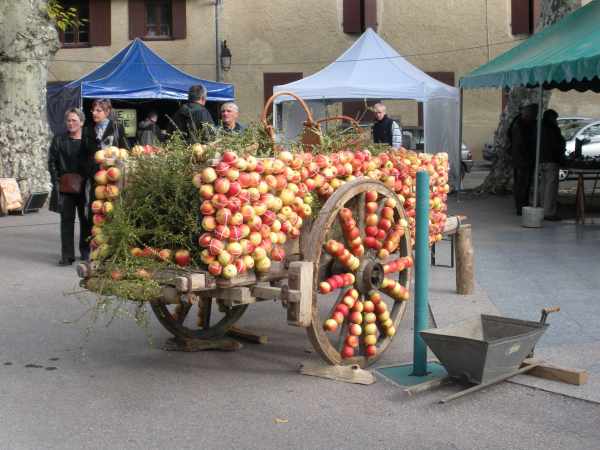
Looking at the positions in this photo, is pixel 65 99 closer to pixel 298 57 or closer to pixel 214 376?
pixel 298 57

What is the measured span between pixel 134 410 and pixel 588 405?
2.41m

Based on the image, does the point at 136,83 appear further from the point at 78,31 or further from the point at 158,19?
the point at 78,31

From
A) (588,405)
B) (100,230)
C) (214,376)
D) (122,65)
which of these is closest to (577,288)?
(588,405)

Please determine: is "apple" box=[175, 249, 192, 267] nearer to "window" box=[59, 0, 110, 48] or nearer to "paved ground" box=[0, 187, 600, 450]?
"paved ground" box=[0, 187, 600, 450]

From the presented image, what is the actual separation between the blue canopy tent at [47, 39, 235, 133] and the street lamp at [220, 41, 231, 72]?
7618mm

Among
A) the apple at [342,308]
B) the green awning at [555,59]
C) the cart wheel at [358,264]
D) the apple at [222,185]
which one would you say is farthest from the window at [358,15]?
the apple at [222,185]

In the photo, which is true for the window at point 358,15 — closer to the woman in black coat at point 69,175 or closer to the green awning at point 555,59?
the green awning at point 555,59

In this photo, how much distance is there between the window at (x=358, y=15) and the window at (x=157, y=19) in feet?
17.2

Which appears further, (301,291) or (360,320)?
(360,320)

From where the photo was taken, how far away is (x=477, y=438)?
447 cm

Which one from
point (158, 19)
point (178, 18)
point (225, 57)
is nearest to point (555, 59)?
point (225, 57)

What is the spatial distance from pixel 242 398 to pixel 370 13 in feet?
85.3

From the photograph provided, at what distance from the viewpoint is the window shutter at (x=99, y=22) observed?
3012cm

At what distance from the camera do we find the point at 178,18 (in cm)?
2991
